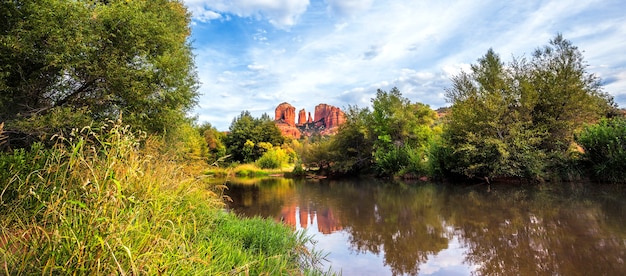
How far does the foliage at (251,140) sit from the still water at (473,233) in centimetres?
3210

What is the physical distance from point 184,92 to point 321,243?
23.8ft

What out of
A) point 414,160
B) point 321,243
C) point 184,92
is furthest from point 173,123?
point 414,160

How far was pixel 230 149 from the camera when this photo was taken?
45.7 m

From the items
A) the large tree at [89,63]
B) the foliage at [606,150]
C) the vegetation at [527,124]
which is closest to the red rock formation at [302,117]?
the vegetation at [527,124]

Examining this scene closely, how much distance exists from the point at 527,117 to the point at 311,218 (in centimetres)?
1354

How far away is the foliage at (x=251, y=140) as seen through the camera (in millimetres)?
44375

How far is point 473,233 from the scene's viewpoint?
7.30 meters

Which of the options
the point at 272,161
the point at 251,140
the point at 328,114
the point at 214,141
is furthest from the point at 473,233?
the point at 328,114

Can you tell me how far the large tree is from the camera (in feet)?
25.2

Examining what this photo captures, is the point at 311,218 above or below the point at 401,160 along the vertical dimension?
below

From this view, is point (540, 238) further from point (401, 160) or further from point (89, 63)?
point (401, 160)

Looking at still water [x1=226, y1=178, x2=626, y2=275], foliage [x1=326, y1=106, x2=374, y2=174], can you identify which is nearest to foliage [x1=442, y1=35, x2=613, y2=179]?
still water [x1=226, y1=178, x2=626, y2=275]

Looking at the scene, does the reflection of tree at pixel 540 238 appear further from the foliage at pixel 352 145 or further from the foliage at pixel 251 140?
Result: the foliage at pixel 251 140

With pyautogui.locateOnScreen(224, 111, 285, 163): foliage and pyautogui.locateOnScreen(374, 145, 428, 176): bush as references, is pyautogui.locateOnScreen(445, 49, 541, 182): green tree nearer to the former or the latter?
pyautogui.locateOnScreen(374, 145, 428, 176): bush
